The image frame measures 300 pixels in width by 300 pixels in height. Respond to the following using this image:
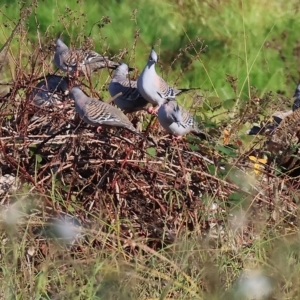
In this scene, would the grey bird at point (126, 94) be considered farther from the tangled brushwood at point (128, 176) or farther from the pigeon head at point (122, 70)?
the tangled brushwood at point (128, 176)

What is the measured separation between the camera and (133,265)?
123 inches

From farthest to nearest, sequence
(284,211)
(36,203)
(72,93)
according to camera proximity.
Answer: (72,93)
(284,211)
(36,203)

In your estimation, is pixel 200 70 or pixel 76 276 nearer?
pixel 76 276

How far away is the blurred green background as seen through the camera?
22.3 feet

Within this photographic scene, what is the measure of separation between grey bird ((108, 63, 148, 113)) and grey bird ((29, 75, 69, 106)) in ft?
0.85

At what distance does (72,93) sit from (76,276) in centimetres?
135

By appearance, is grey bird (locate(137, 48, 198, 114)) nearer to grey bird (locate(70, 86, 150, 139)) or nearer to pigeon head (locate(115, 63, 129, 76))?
pigeon head (locate(115, 63, 129, 76))

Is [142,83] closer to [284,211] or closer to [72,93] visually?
[72,93]

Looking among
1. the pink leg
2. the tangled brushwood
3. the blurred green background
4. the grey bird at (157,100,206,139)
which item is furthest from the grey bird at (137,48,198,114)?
the blurred green background

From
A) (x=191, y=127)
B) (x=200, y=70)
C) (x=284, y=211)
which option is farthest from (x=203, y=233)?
(x=200, y=70)

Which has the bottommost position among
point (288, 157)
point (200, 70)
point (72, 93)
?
point (200, 70)

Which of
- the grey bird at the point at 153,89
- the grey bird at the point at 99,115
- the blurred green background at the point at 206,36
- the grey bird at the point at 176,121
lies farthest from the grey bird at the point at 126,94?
the blurred green background at the point at 206,36

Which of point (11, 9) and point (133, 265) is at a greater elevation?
point (133, 265)

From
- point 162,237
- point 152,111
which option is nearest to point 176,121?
point 152,111
